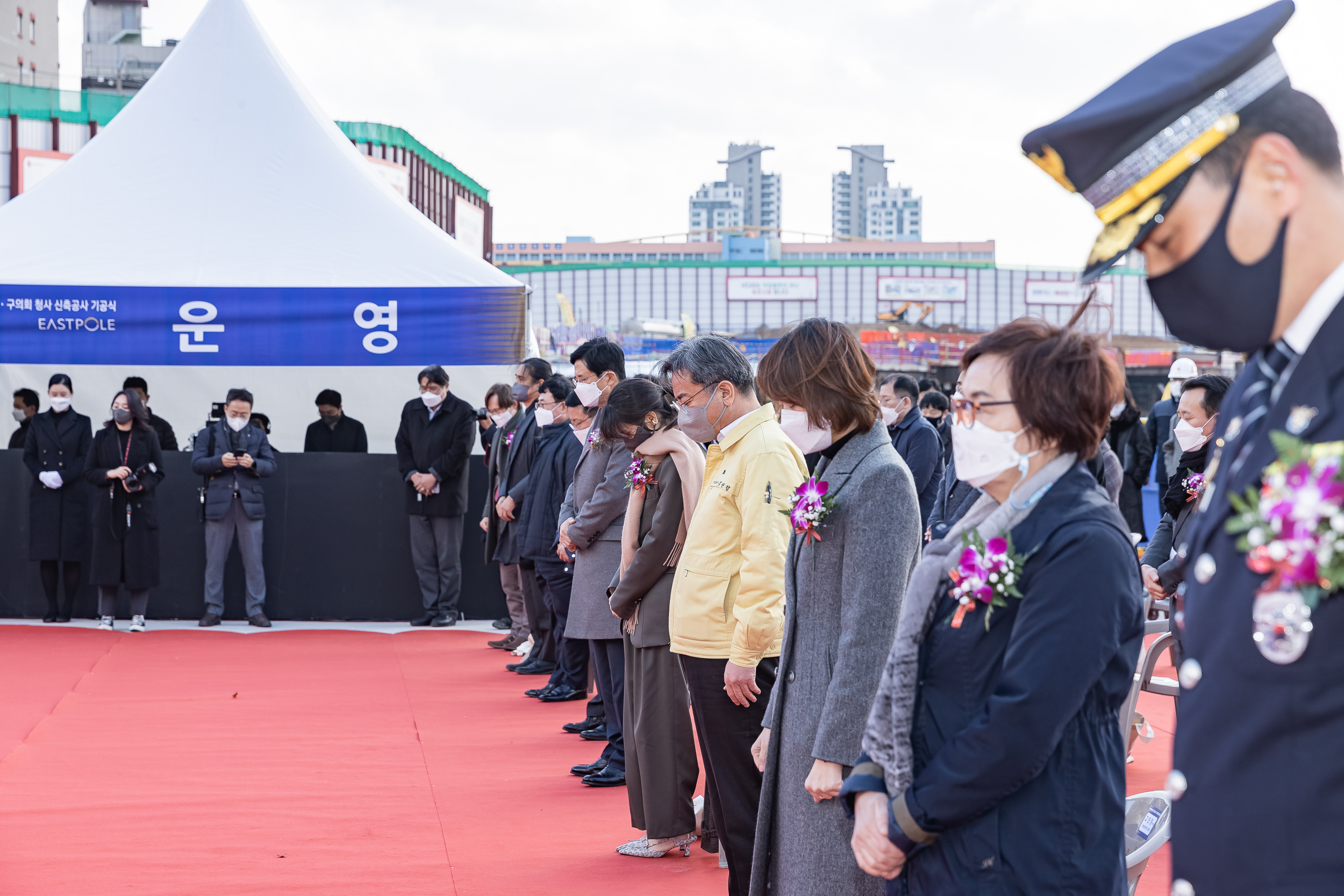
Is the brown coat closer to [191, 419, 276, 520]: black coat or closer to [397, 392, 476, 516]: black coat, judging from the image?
[397, 392, 476, 516]: black coat

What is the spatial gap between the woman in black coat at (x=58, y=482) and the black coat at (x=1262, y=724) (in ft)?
30.6

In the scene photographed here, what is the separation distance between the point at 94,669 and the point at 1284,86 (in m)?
7.93

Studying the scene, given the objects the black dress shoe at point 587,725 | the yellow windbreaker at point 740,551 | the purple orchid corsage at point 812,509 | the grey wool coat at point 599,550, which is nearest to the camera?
the purple orchid corsage at point 812,509

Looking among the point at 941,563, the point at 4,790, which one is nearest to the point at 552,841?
the point at 4,790

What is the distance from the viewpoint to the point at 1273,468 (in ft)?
4.01

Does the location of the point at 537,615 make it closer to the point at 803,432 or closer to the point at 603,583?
the point at 603,583

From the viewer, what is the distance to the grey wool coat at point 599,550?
516 centimetres

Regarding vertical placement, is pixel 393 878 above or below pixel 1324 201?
below

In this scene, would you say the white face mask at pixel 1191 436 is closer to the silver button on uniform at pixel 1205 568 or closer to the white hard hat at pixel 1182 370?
the silver button on uniform at pixel 1205 568

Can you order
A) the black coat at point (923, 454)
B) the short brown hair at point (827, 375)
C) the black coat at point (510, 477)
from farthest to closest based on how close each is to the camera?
1. the black coat at point (510, 477)
2. the black coat at point (923, 454)
3. the short brown hair at point (827, 375)

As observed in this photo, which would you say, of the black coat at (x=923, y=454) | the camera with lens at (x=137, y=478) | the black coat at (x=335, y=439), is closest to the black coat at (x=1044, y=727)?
the black coat at (x=923, y=454)

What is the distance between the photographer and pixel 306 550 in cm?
980

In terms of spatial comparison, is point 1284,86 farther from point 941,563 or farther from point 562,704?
point 562,704

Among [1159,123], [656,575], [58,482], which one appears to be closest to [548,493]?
[656,575]
